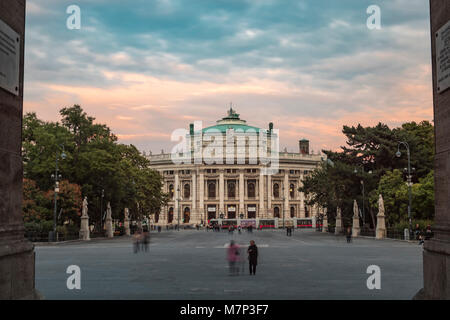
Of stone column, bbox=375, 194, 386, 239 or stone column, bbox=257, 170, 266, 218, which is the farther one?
stone column, bbox=257, 170, 266, 218

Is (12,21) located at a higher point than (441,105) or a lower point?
higher

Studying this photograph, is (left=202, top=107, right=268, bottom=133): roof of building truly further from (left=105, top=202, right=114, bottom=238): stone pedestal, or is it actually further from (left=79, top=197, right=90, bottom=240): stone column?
(left=79, top=197, right=90, bottom=240): stone column

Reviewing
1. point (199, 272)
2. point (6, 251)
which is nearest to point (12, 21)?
point (6, 251)

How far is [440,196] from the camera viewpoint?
951cm

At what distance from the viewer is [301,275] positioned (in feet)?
60.7

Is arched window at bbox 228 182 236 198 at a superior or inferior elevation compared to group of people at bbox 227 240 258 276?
superior

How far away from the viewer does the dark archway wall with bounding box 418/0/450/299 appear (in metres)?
9.12

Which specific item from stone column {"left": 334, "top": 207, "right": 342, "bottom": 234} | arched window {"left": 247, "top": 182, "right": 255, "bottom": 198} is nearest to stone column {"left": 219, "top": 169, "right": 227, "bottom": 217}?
arched window {"left": 247, "top": 182, "right": 255, "bottom": 198}

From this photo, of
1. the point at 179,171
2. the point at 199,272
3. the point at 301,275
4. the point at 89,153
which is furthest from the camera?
the point at 179,171

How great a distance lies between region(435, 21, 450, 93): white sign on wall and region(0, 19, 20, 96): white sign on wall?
7.41 meters

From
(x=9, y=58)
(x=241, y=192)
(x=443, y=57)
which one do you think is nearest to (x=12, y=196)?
(x=9, y=58)

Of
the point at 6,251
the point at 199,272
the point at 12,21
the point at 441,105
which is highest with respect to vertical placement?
the point at 12,21
